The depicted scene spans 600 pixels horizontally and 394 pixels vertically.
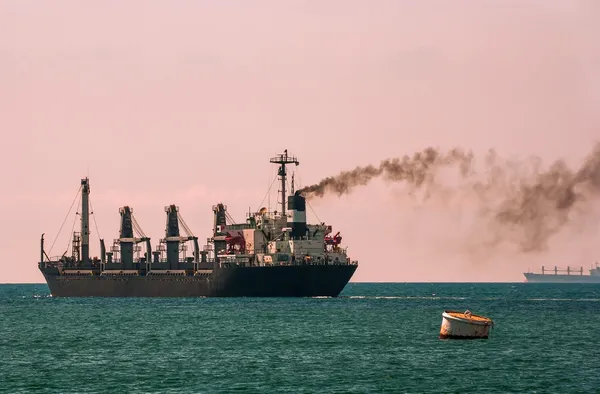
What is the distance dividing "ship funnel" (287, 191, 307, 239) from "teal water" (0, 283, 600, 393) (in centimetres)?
2708

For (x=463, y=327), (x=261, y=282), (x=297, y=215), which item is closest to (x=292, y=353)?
(x=463, y=327)

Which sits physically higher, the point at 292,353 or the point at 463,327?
the point at 463,327

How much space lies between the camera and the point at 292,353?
86438 millimetres

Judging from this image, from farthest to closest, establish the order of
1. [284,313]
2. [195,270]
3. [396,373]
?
1. [195,270]
2. [284,313]
3. [396,373]

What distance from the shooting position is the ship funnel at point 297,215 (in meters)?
164

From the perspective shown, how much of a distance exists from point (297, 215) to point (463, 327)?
234 feet

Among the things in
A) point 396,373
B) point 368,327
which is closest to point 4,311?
point 368,327

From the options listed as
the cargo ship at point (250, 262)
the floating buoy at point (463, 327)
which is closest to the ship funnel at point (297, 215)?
the cargo ship at point (250, 262)

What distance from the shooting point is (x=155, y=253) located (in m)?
194

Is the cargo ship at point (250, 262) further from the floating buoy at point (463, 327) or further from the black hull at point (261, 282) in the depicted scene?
the floating buoy at point (463, 327)

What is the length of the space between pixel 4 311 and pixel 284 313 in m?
52.1

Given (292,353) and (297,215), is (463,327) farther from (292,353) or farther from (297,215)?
(297,215)

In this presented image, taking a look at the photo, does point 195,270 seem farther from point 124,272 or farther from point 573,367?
point 573,367

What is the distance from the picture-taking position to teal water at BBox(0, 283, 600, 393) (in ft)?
227
